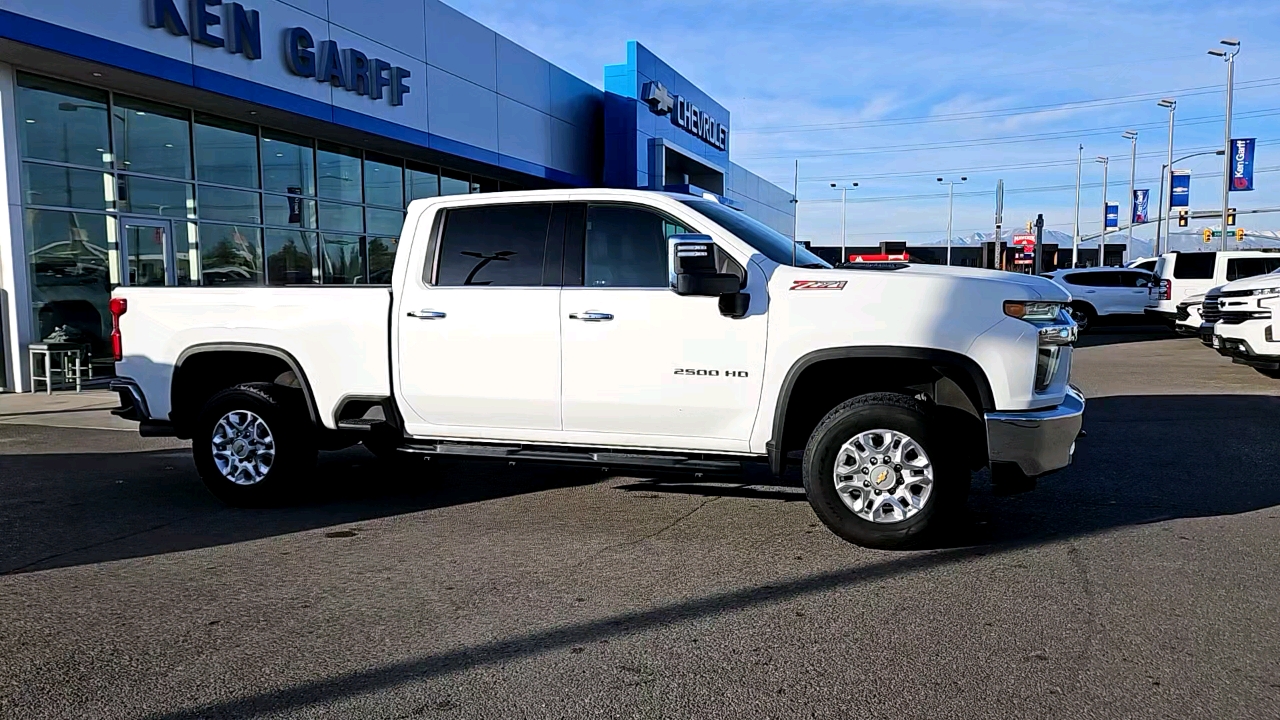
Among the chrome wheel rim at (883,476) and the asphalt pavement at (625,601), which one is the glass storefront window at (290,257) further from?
the chrome wheel rim at (883,476)

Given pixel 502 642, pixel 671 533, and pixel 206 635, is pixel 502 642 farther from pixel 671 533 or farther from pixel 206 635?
pixel 671 533

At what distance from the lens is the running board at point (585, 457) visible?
582 cm

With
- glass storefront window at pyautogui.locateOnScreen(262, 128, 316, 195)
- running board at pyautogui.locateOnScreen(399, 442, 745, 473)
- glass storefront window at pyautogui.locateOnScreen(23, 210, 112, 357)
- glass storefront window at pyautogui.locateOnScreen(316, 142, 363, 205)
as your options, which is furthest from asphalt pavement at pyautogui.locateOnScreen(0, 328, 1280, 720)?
glass storefront window at pyautogui.locateOnScreen(316, 142, 363, 205)

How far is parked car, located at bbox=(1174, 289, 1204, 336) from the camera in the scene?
1869cm

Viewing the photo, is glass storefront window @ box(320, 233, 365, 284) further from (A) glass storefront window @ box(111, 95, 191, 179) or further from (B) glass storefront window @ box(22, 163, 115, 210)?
(B) glass storefront window @ box(22, 163, 115, 210)

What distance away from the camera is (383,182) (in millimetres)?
21828

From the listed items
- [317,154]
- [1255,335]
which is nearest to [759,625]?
[1255,335]

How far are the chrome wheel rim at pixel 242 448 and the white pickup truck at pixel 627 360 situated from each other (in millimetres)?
14

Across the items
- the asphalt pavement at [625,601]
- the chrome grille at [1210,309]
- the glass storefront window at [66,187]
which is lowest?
the asphalt pavement at [625,601]

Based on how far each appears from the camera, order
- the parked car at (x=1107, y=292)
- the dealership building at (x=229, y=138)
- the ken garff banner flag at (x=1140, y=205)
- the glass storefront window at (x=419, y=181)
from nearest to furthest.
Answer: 1. the dealership building at (x=229, y=138)
2. the glass storefront window at (x=419, y=181)
3. the parked car at (x=1107, y=292)
4. the ken garff banner flag at (x=1140, y=205)

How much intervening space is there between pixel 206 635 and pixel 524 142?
21325mm

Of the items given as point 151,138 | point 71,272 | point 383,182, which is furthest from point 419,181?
point 71,272

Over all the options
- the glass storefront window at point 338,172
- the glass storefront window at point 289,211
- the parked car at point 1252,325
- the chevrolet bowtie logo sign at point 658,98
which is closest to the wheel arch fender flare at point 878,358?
the parked car at point 1252,325

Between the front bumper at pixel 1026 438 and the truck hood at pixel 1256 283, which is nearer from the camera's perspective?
the front bumper at pixel 1026 438
